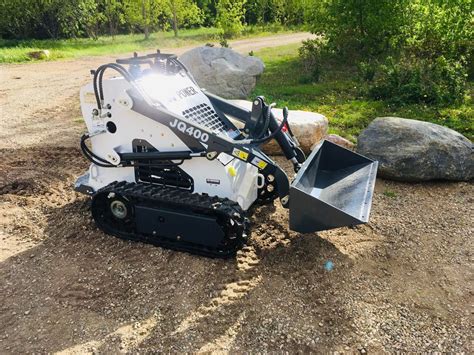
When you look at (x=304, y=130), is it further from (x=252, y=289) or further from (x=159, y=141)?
(x=252, y=289)

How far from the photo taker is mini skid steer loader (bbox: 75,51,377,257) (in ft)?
14.1

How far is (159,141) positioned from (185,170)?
0.40m

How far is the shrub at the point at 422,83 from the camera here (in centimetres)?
1005

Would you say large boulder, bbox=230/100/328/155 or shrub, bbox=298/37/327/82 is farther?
shrub, bbox=298/37/327/82

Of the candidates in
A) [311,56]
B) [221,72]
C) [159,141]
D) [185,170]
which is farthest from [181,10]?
[185,170]

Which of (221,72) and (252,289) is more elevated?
(221,72)

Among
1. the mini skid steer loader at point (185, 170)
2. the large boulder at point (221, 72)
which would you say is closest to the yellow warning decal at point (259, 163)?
the mini skid steer loader at point (185, 170)

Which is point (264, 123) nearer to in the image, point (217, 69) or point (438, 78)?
point (217, 69)

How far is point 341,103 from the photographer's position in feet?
34.2

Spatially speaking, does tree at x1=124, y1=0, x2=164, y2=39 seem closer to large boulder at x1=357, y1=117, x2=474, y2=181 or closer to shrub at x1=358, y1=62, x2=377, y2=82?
shrub at x1=358, y1=62, x2=377, y2=82

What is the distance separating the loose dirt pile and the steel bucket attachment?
1.66ft

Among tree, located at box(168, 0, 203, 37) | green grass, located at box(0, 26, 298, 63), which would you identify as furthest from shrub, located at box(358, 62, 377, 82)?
tree, located at box(168, 0, 203, 37)

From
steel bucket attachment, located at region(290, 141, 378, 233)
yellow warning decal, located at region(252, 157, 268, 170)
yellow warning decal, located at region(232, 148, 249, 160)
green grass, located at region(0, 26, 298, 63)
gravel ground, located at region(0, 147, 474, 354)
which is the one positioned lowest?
green grass, located at region(0, 26, 298, 63)

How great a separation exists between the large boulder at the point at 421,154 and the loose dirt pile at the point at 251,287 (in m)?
0.73
